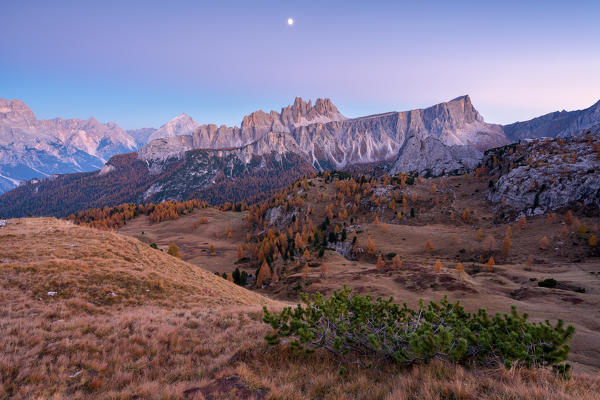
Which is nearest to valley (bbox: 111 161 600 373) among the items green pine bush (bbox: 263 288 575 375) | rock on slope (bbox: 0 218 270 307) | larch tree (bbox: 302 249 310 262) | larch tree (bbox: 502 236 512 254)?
larch tree (bbox: 302 249 310 262)

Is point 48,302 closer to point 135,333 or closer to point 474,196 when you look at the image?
point 135,333

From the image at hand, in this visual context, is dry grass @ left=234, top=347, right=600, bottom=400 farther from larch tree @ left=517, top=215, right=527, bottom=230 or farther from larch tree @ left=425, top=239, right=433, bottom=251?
larch tree @ left=517, top=215, right=527, bottom=230

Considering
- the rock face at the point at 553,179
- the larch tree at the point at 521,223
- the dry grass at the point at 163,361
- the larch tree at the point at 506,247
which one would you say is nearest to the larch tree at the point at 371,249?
the larch tree at the point at 506,247

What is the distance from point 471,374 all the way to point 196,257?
12315 cm

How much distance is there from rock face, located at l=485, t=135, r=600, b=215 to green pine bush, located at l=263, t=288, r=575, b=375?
132 metres

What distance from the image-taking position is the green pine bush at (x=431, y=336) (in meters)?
7.41

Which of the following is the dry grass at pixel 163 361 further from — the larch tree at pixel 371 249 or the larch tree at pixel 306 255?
the larch tree at pixel 371 249

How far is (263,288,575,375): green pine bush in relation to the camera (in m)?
7.41

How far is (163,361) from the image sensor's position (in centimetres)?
981

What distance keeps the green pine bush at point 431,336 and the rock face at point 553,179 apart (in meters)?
132

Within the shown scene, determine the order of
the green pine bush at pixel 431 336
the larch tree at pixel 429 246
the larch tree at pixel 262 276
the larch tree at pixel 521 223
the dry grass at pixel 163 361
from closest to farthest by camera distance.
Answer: the dry grass at pixel 163 361
the green pine bush at pixel 431 336
the larch tree at pixel 262 276
the larch tree at pixel 429 246
the larch tree at pixel 521 223

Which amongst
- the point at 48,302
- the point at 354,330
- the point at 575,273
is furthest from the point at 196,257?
the point at 575,273

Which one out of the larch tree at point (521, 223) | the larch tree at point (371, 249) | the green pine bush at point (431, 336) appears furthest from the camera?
the larch tree at point (371, 249)

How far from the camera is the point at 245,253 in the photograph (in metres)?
120
